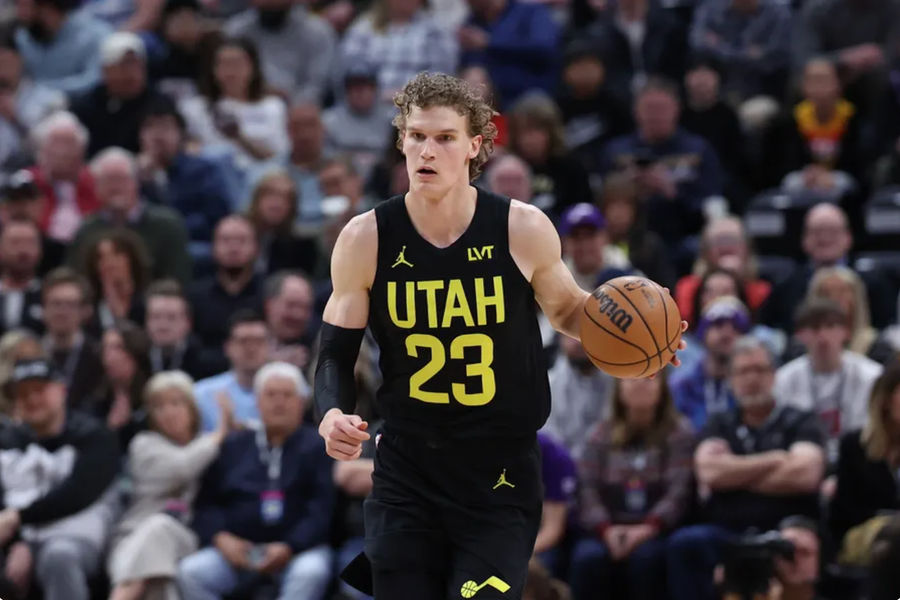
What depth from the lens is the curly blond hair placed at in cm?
522

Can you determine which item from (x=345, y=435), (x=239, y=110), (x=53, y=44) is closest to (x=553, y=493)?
(x=345, y=435)

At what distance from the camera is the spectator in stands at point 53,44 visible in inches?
538

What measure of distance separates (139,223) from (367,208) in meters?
1.66

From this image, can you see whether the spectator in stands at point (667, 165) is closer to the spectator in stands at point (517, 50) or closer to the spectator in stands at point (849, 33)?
the spectator in stands at point (517, 50)

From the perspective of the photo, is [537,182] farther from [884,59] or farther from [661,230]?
[884,59]

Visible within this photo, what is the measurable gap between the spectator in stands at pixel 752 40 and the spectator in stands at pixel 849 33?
15cm

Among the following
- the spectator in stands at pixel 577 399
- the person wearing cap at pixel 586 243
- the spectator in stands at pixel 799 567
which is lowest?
the spectator in stands at pixel 799 567

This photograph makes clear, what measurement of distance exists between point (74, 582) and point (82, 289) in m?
2.27

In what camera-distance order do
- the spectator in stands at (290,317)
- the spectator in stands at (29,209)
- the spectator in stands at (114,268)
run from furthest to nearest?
the spectator in stands at (29,209)
the spectator in stands at (114,268)
the spectator in stands at (290,317)

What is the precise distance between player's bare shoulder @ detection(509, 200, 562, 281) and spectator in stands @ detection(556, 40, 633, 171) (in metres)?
7.50

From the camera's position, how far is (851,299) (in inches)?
389

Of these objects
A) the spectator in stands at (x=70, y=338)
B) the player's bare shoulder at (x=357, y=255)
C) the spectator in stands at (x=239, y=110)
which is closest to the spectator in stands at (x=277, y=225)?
the spectator in stands at (x=239, y=110)

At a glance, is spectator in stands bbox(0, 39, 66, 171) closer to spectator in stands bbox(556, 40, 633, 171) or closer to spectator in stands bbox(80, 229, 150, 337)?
spectator in stands bbox(80, 229, 150, 337)

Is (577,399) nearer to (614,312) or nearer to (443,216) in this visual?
(614,312)
